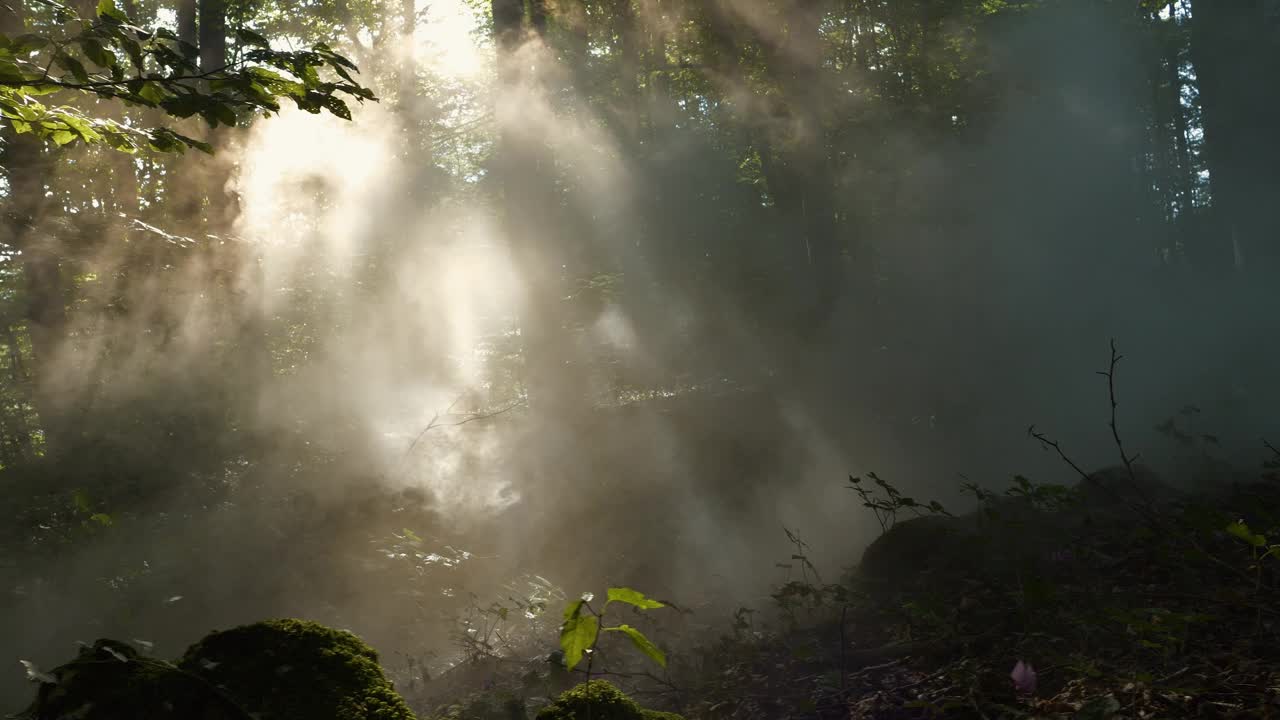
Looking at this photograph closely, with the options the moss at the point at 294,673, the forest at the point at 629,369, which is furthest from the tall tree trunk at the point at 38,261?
the moss at the point at 294,673

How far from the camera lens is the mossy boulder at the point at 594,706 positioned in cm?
193

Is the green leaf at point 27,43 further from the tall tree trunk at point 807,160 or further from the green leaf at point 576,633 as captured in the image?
the tall tree trunk at point 807,160

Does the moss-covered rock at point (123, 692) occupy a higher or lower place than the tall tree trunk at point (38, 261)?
lower

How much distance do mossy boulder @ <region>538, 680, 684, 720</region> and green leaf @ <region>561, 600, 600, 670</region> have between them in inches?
16.0

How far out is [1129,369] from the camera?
72.7 ft

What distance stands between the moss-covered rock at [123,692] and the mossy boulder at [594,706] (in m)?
0.79

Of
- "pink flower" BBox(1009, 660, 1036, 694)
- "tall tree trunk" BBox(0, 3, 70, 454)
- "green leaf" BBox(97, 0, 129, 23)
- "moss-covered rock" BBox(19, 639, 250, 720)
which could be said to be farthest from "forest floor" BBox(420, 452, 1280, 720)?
"tall tree trunk" BBox(0, 3, 70, 454)

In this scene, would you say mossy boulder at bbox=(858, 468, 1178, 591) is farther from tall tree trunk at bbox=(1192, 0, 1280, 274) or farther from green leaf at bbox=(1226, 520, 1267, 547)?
tall tree trunk at bbox=(1192, 0, 1280, 274)

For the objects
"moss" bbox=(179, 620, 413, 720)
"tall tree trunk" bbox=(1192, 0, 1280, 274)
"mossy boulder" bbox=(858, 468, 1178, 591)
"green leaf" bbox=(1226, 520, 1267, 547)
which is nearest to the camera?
"moss" bbox=(179, 620, 413, 720)

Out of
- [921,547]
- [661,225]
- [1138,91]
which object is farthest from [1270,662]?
[1138,91]

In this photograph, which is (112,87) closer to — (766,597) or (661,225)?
(766,597)

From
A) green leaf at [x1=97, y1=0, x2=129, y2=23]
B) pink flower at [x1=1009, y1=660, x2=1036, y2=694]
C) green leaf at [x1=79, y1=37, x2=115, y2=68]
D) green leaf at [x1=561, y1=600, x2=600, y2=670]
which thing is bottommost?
pink flower at [x1=1009, y1=660, x2=1036, y2=694]

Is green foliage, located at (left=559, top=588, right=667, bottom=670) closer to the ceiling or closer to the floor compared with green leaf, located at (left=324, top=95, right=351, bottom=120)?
closer to the floor

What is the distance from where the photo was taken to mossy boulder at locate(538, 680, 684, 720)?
1.93m
